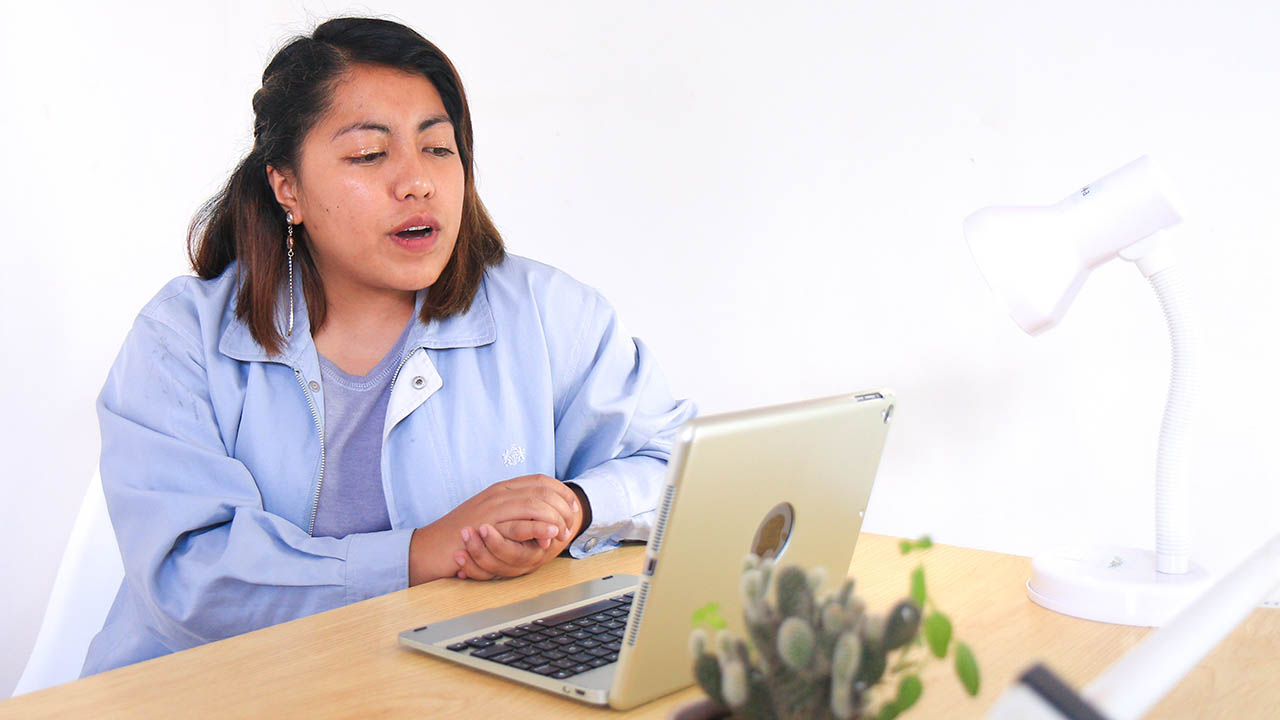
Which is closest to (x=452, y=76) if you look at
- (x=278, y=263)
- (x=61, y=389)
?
(x=278, y=263)

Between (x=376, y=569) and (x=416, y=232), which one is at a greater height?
(x=416, y=232)

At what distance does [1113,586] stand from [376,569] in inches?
31.4

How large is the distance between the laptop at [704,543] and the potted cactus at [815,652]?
7 cm

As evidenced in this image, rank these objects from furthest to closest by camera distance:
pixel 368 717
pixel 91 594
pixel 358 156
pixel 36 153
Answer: pixel 36 153, pixel 358 156, pixel 91 594, pixel 368 717

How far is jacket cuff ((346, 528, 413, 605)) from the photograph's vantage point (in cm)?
124

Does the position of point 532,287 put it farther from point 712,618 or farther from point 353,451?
point 712,618

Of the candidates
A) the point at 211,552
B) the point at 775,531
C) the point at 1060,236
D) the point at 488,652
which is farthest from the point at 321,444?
the point at 1060,236

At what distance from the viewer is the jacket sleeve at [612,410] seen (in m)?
1.54

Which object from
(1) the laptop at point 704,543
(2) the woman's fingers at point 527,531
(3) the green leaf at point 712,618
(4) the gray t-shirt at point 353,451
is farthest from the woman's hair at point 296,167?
(3) the green leaf at point 712,618

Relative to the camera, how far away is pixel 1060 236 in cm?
97

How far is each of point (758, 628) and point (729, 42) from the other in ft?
6.56

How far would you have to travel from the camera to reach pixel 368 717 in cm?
79

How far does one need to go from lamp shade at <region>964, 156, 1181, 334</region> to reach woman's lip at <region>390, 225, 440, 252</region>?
2.78 feet

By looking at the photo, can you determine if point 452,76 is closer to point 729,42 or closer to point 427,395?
point 427,395
